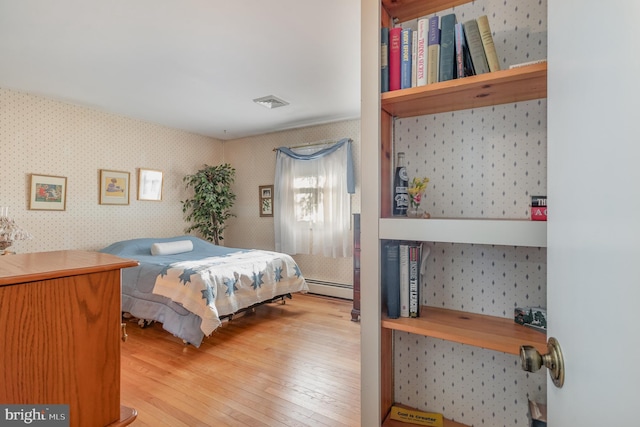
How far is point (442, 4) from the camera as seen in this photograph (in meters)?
1.19

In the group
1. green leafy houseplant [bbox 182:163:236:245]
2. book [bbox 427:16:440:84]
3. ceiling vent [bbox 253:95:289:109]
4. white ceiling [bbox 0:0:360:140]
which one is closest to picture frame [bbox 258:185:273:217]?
green leafy houseplant [bbox 182:163:236:245]

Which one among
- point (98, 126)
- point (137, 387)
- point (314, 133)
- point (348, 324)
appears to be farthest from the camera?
point (314, 133)

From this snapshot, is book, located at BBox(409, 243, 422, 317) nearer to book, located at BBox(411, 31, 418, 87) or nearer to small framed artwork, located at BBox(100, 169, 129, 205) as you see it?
book, located at BBox(411, 31, 418, 87)

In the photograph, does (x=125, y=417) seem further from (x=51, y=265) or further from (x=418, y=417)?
(x=418, y=417)

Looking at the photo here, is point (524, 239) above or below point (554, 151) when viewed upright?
below

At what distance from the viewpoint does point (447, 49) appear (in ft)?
3.45

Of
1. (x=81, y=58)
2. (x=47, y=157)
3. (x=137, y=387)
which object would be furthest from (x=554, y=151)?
(x=47, y=157)

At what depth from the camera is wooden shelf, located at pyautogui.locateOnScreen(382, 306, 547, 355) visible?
0.94 meters

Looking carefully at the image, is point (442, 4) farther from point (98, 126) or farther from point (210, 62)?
point (98, 126)

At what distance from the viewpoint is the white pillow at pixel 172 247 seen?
3758 mm

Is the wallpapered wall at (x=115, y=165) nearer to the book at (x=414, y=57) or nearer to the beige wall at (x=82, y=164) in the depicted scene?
the beige wall at (x=82, y=164)

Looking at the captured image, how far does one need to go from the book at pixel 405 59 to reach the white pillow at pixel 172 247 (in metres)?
3.58

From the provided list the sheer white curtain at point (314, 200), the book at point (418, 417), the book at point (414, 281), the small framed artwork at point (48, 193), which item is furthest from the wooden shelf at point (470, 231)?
the small framed artwork at point (48, 193)

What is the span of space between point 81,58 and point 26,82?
106cm
